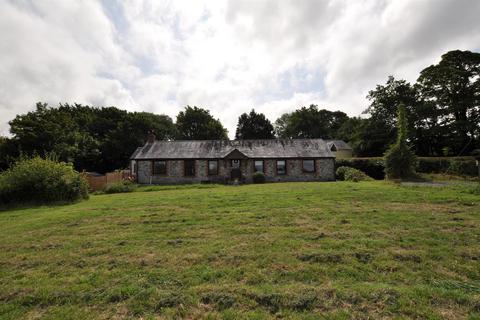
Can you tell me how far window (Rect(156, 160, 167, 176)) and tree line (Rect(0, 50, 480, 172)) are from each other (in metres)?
10.2

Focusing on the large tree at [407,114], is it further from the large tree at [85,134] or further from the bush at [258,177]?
the large tree at [85,134]

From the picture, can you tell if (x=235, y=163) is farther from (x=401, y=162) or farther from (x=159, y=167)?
(x=401, y=162)

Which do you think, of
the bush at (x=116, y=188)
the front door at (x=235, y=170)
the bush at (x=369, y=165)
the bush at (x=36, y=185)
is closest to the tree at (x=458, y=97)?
the bush at (x=369, y=165)

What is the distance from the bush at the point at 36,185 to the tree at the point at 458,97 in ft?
148

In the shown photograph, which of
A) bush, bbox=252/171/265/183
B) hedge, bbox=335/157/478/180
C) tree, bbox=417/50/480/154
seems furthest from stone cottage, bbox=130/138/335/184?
tree, bbox=417/50/480/154

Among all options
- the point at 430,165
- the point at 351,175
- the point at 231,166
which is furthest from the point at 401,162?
the point at 231,166

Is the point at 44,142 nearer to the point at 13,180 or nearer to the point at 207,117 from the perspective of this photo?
the point at 13,180

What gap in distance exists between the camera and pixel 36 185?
15586 mm

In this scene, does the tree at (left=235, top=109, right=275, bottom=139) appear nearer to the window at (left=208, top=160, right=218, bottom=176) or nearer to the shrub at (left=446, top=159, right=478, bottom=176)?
the window at (left=208, top=160, right=218, bottom=176)

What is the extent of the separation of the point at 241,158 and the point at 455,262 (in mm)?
23377

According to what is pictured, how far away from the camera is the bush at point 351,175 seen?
2477cm

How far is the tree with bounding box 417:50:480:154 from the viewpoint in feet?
111

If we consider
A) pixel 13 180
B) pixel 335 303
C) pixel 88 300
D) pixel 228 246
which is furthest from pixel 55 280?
pixel 13 180

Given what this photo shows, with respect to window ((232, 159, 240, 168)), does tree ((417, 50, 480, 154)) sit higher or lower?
higher
